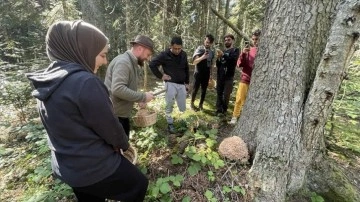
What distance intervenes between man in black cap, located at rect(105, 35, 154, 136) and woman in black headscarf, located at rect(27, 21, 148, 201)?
123 centimetres

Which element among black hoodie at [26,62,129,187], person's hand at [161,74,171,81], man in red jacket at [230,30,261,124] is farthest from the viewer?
man in red jacket at [230,30,261,124]

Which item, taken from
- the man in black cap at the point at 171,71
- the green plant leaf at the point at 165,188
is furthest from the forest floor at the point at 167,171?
the man in black cap at the point at 171,71

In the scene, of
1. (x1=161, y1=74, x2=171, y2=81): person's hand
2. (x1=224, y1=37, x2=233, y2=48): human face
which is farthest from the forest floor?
(x1=224, y1=37, x2=233, y2=48): human face

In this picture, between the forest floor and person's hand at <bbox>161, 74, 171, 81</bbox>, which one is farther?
person's hand at <bbox>161, 74, 171, 81</bbox>

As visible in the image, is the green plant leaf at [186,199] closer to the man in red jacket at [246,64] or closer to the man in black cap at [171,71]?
the man in black cap at [171,71]

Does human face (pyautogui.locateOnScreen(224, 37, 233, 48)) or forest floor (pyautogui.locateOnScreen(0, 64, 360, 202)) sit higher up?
human face (pyautogui.locateOnScreen(224, 37, 233, 48))

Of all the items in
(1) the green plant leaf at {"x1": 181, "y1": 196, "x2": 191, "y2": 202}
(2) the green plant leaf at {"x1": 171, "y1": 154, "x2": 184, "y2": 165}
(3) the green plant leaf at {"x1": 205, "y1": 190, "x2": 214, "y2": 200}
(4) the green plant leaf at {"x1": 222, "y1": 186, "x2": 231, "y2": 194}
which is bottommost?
(1) the green plant leaf at {"x1": 181, "y1": 196, "x2": 191, "y2": 202}

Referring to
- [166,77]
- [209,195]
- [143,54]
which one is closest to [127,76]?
[143,54]

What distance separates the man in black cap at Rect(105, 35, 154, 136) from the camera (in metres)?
3.38

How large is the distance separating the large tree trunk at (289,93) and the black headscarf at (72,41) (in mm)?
2334

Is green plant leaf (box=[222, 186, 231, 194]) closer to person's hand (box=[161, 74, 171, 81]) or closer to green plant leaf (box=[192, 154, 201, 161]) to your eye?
green plant leaf (box=[192, 154, 201, 161])

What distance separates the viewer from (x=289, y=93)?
10.8 feet

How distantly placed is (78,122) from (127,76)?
1.65m

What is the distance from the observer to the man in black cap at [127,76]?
11.1ft
